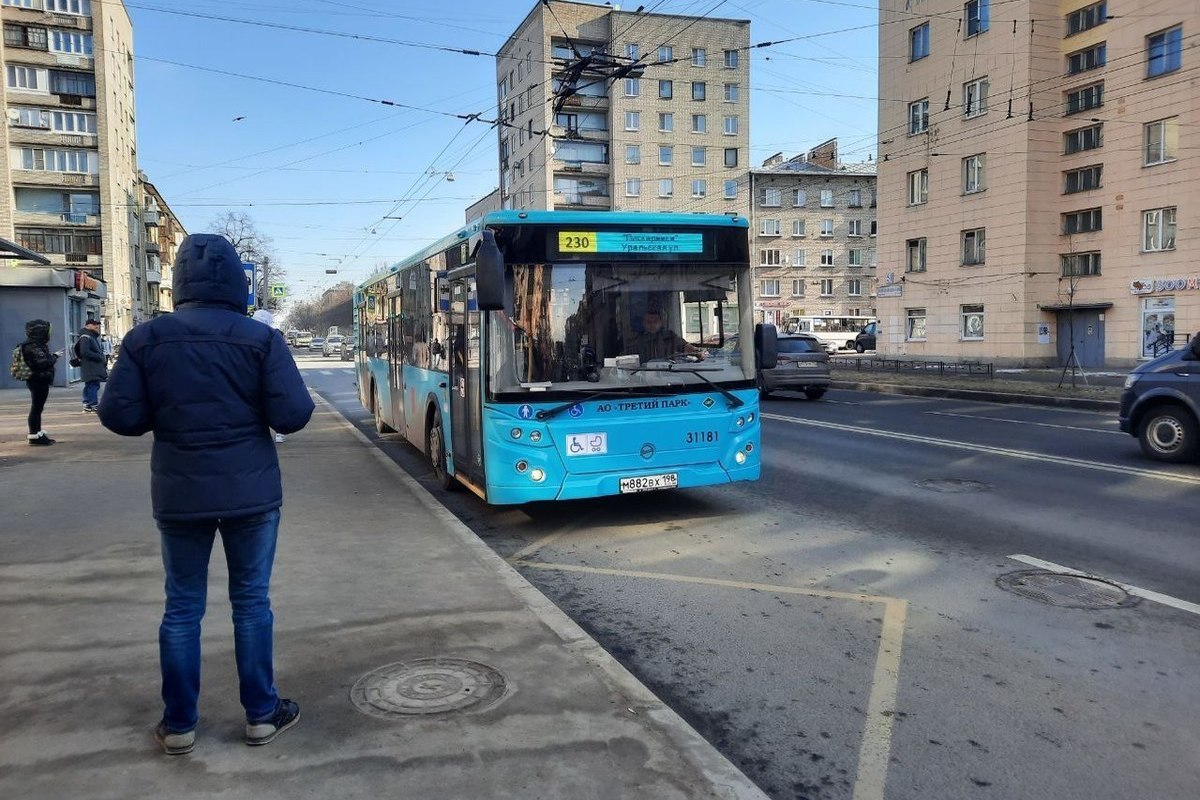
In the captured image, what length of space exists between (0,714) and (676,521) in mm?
5355

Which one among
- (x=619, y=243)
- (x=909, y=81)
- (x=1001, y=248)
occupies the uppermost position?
(x=909, y=81)

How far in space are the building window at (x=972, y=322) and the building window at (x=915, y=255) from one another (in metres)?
3.23

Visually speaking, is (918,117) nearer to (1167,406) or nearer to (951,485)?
(1167,406)

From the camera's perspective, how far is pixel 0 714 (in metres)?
3.63

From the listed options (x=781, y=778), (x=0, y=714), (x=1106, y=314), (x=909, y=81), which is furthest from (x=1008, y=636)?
(x=909, y=81)

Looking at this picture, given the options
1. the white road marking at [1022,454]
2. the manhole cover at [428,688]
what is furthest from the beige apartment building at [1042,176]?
the manhole cover at [428,688]

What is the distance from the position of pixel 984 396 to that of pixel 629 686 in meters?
20.0

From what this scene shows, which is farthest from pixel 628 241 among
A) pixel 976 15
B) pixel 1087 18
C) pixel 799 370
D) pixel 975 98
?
pixel 976 15

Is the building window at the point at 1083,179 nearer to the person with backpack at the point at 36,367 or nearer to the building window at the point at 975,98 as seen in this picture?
the building window at the point at 975,98

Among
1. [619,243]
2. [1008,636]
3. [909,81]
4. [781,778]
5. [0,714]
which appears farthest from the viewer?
[909,81]

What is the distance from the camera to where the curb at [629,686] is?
10.2 feet

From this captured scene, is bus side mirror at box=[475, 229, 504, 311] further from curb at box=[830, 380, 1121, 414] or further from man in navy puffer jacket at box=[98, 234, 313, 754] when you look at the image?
curb at box=[830, 380, 1121, 414]

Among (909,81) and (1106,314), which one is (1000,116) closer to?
(909,81)

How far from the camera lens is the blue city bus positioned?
721cm
